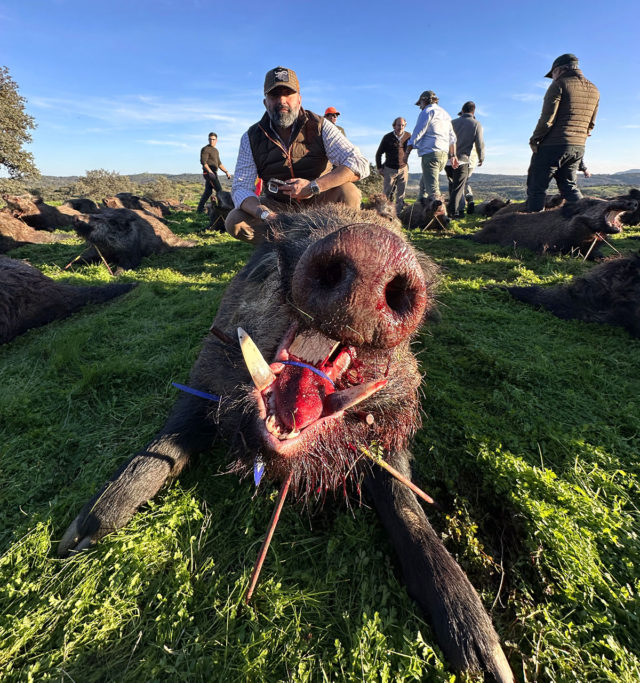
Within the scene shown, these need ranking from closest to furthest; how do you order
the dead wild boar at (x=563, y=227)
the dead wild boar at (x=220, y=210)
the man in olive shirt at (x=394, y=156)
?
the dead wild boar at (x=563, y=227), the man in olive shirt at (x=394, y=156), the dead wild boar at (x=220, y=210)

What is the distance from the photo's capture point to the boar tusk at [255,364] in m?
1.42

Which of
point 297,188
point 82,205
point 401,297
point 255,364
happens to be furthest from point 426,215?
point 82,205

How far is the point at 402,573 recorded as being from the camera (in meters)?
1.71

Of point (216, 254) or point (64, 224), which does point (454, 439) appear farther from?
point (64, 224)

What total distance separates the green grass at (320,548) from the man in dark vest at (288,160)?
2.25m

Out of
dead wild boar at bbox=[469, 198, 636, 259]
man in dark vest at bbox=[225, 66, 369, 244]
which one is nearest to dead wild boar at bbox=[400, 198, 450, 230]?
dead wild boar at bbox=[469, 198, 636, 259]

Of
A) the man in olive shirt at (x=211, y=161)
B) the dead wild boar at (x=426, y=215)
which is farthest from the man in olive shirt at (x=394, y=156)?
the man in olive shirt at (x=211, y=161)

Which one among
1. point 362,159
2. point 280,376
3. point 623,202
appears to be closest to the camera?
point 280,376

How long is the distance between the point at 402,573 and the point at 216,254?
8.13 m

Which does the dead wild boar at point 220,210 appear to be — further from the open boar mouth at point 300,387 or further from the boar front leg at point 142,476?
the open boar mouth at point 300,387

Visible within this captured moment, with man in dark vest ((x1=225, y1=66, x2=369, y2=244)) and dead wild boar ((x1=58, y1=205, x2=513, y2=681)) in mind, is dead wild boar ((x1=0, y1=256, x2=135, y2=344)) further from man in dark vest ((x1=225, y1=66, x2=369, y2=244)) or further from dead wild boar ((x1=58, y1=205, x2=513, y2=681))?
dead wild boar ((x1=58, y1=205, x2=513, y2=681))

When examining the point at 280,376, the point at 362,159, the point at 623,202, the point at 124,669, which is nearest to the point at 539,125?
the point at 623,202

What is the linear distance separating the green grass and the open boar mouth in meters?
0.70

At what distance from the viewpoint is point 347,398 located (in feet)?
5.16
